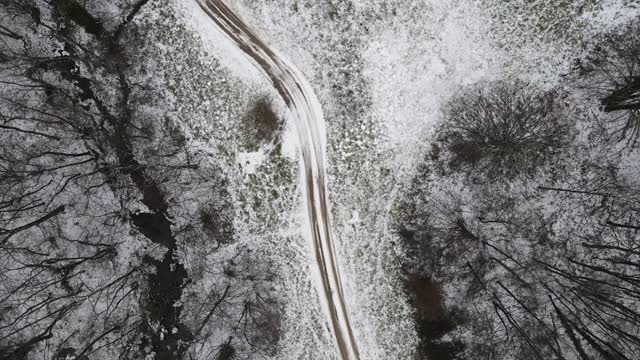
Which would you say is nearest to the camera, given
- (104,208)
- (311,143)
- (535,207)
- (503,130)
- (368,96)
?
(503,130)

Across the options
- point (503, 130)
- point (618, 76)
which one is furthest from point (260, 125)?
point (618, 76)

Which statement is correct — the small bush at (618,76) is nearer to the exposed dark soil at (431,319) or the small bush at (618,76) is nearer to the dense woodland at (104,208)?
the exposed dark soil at (431,319)

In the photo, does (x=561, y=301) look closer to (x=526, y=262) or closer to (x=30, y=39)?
(x=526, y=262)

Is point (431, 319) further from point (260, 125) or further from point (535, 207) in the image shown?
point (260, 125)

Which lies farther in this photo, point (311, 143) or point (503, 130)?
point (311, 143)

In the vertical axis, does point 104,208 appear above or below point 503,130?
above

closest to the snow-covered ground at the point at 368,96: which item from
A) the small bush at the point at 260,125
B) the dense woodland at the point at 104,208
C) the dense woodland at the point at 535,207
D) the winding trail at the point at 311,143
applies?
the winding trail at the point at 311,143

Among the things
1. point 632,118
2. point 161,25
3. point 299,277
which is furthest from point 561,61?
point 161,25
